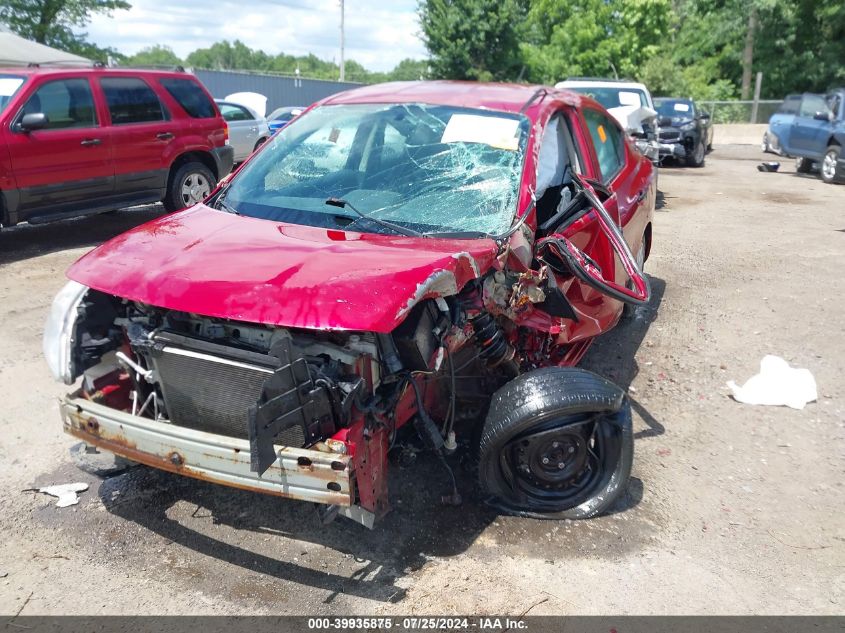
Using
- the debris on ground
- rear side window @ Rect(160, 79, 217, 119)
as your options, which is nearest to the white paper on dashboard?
the debris on ground

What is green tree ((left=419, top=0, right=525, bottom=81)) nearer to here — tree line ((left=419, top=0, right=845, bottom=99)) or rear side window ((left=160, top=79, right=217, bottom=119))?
tree line ((left=419, top=0, right=845, bottom=99))

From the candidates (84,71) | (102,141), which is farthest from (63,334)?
(84,71)

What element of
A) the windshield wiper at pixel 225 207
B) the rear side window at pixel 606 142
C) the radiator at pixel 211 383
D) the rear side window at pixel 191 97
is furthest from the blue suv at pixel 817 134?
the radiator at pixel 211 383

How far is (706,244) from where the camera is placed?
9.18m

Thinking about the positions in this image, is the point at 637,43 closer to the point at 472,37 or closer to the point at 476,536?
the point at 472,37

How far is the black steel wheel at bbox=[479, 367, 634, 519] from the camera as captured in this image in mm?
3303

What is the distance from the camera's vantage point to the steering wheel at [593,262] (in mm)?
A: 3607

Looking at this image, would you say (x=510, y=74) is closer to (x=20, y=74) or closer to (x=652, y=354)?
(x=20, y=74)

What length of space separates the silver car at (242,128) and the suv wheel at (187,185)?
3272 mm

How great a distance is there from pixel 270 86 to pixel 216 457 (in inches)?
1173

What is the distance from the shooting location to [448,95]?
4395mm

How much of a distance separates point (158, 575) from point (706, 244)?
799 cm

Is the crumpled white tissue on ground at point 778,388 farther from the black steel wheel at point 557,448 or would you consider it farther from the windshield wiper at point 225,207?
the windshield wiper at point 225,207

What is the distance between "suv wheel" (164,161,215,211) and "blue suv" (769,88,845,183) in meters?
12.3
